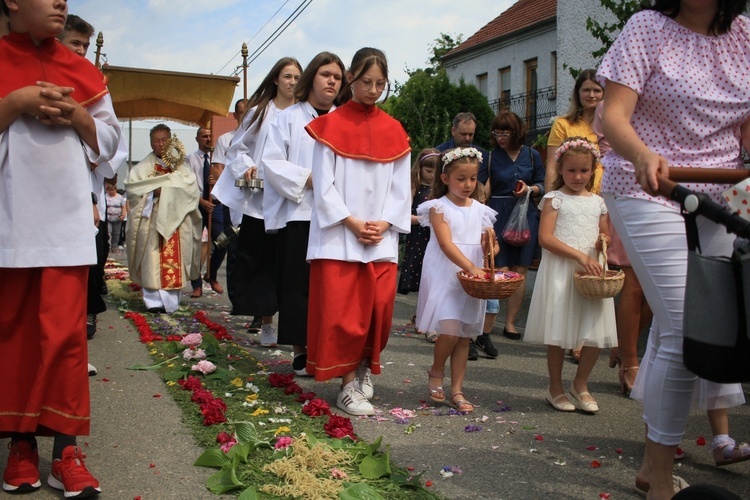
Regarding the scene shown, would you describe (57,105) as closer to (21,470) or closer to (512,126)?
(21,470)

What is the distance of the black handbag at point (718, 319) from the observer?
265 centimetres

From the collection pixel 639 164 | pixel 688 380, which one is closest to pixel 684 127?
pixel 639 164

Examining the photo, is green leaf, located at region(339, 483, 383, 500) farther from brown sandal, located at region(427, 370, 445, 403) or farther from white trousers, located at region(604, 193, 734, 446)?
brown sandal, located at region(427, 370, 445, 403)

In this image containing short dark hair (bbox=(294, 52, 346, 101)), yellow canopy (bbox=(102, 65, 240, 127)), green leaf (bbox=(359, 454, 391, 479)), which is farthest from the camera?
yellow canopy (bbox=(102, 65, 240, 127))

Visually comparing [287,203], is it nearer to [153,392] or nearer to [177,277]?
[153,392]

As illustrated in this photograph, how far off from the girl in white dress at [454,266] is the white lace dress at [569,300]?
0.39m

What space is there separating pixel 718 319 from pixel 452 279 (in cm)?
318

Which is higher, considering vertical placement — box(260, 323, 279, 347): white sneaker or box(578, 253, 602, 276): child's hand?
box(578, 253, 602, 276): child's hand

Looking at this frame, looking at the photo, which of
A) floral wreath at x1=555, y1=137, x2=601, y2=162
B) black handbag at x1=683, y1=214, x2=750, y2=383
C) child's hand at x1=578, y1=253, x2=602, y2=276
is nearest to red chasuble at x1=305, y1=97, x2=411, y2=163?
floral wreath at x1=555, y1=137, x2=601, y2=162

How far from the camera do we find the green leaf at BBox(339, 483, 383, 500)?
12.1ft

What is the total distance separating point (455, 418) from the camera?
5.37 meters

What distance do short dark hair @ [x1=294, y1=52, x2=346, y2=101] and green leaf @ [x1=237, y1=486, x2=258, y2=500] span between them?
140 inches

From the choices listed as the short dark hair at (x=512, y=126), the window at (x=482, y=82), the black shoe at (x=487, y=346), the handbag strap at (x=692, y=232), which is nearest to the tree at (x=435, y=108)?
the window at (x=482, y=82)

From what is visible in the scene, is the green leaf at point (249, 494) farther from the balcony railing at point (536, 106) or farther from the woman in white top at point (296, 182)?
the balcony railing at point (536, 106)
